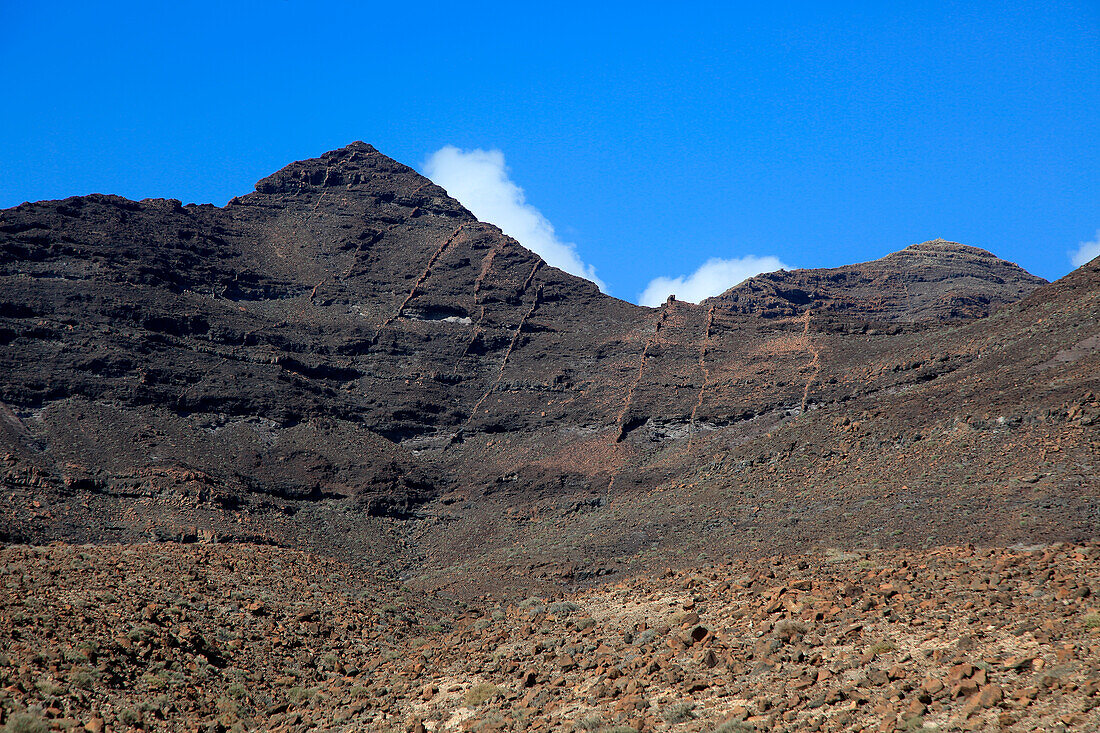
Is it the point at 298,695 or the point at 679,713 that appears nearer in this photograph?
the point at 679,713

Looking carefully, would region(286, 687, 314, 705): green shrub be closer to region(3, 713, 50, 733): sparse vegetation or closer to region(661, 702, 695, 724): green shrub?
region(3, 713, 50, 733): sparse vegetation

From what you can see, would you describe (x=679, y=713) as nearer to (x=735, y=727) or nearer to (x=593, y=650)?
(x=735, y=727)

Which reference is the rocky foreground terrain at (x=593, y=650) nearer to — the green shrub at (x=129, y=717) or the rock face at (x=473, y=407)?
the green shrub at (x=129, y=717)

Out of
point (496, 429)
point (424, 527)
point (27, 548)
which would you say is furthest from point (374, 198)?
point (27, 548)

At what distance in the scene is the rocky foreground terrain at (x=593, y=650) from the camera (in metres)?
13.5

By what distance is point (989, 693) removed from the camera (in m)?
12.1

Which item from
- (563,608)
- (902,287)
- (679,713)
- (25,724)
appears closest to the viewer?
(679,713)

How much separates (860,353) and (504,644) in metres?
33.3

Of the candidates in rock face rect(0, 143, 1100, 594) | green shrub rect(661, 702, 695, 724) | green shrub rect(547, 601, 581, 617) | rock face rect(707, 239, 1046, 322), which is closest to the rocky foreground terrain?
green shrub rect(661, 702, 695, 724)

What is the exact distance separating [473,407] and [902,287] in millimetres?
79805

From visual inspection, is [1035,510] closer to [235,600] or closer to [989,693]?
[989,693]

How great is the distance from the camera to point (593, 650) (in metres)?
19.8

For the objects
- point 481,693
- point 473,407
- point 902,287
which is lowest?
point 481,693

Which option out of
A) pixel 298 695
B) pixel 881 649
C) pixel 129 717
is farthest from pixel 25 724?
pixel 881 649
